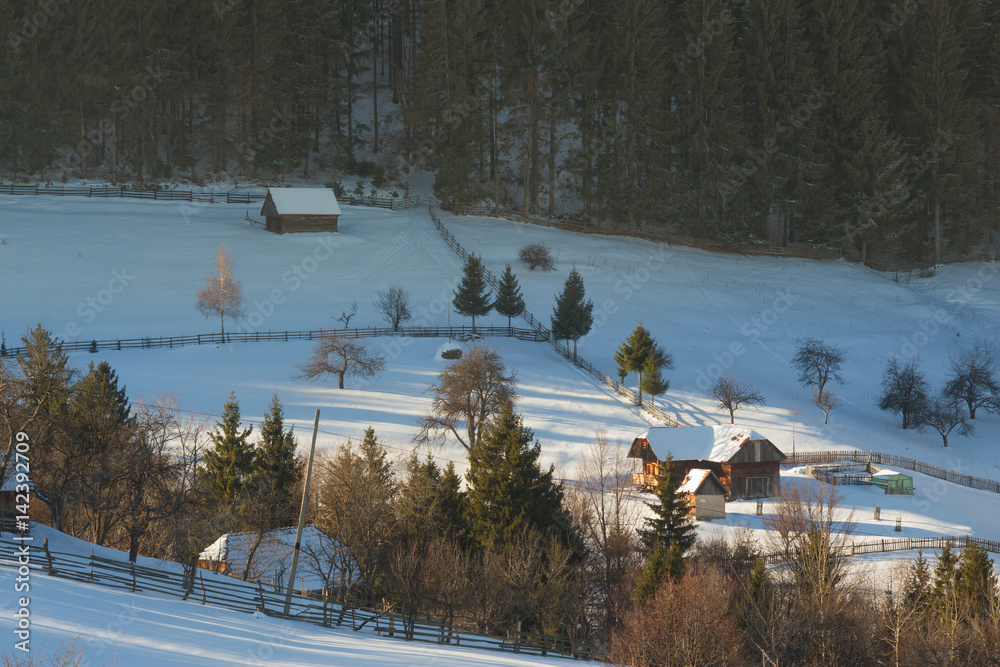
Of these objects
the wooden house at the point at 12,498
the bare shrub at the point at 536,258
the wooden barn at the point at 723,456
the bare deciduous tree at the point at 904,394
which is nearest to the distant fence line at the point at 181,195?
the bare shrub at the point at 536,258

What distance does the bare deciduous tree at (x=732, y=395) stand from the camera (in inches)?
1698

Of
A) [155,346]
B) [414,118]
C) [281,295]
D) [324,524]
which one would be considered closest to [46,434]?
[324,524]

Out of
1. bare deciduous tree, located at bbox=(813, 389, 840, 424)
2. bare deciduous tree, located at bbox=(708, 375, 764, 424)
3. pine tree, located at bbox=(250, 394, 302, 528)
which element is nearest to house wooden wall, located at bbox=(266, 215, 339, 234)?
bare deciduous tree, located at bbox=(708, 375, 764, 424)

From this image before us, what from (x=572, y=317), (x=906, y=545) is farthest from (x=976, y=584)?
(x=572, y=317)

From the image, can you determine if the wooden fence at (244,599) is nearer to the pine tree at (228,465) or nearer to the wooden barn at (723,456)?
the pine tree at (228,465)

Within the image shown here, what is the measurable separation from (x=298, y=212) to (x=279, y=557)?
41433 millimetres

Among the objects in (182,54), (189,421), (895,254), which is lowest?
(189,421)

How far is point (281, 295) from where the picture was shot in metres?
54.4

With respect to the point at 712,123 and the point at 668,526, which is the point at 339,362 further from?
the point at 712,123

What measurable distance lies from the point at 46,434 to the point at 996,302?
184 feet

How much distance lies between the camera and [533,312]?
174 ft

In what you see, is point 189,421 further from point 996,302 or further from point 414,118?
point 996,302

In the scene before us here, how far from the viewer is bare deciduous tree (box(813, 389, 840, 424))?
42875 mm

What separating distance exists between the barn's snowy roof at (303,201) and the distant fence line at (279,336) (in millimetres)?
18035
